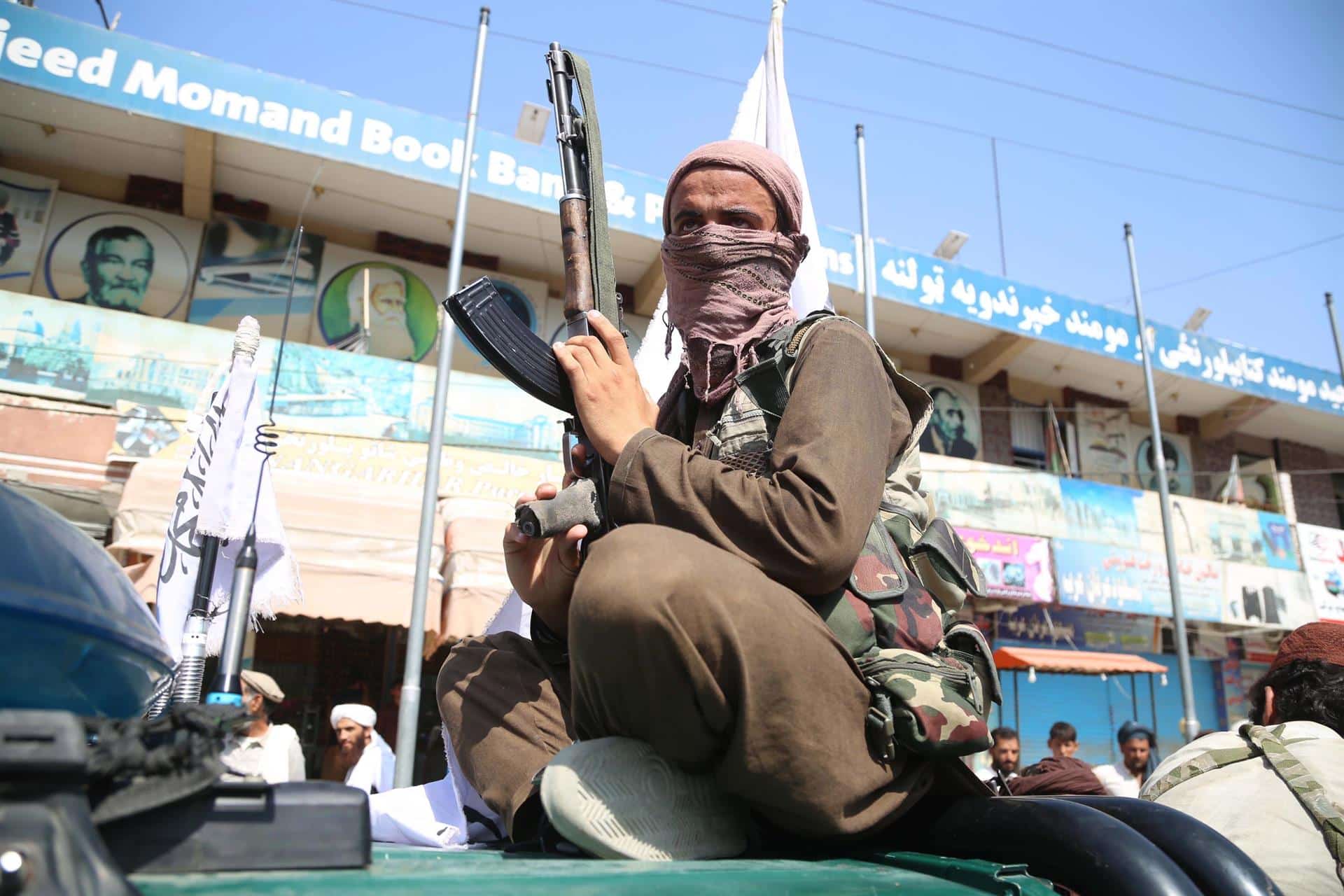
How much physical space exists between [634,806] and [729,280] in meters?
0.95

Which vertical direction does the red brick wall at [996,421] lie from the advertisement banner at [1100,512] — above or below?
above

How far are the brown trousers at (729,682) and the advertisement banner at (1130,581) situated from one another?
13109 mm

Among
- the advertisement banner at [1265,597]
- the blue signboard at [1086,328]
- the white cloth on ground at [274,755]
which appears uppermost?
the blue signboard at [1086,328]

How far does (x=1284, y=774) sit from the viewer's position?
1.93 m

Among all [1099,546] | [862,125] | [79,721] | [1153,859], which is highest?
[862,125]

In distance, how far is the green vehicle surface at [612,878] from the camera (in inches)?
28.2

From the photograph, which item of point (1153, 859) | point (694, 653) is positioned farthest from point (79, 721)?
point (1153, 859)

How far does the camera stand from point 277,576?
405 cm

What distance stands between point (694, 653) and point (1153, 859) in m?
0.52

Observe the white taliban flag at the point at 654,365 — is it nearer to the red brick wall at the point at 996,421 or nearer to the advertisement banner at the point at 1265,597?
the red brick wall at the point at 996,421

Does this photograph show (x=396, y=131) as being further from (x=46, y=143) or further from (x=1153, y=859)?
(x=1153, y=859)

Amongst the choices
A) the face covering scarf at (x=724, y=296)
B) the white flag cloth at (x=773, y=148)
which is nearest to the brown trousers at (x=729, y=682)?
the face covering scarf at (x=724, y=296)

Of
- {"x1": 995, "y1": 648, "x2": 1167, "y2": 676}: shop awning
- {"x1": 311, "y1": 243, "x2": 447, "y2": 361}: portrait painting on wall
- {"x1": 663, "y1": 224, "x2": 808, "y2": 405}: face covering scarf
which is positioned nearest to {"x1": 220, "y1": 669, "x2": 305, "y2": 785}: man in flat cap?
{"x1": 663, "y1": 224, "x2": 808, "y2": 405}: face covering scarf

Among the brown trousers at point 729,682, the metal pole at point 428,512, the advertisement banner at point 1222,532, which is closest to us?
the brown trousers at point 729,682
